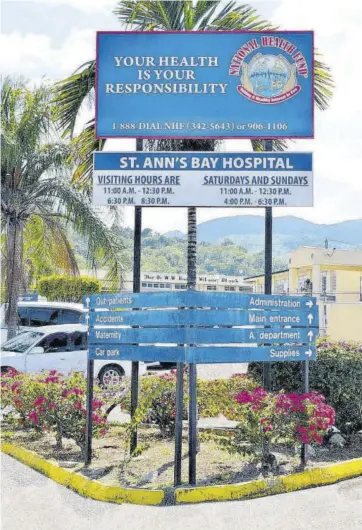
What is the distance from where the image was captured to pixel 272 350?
7.86m

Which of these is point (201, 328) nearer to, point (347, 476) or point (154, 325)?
point (154, 325)

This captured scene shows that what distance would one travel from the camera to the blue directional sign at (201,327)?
7.32 m

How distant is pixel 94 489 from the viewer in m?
6.85

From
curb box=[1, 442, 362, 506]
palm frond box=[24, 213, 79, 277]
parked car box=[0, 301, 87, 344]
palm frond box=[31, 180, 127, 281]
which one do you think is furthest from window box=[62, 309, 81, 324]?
curb box=[1, 442, 362, 506]

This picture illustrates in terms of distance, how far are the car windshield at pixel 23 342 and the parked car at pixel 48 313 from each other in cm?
696

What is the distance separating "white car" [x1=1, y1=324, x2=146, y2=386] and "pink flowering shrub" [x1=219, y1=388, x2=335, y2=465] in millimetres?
8043

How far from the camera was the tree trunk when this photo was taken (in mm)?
19812

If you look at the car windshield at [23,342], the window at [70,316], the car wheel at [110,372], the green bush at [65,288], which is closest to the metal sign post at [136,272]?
the car windshield at [23,342]

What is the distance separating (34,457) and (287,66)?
5453mm

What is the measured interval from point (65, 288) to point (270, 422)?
83.8 feet

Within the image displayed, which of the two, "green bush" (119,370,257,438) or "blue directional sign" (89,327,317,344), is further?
"green bush" (119,370,257,438)

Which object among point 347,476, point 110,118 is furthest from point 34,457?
point 110,118

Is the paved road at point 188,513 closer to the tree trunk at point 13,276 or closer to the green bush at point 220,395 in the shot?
the green bush at point 220,395

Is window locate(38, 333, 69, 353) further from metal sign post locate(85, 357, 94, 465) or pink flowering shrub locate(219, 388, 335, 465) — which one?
pink flowering shrub locate(219, 388, 335, 465)
